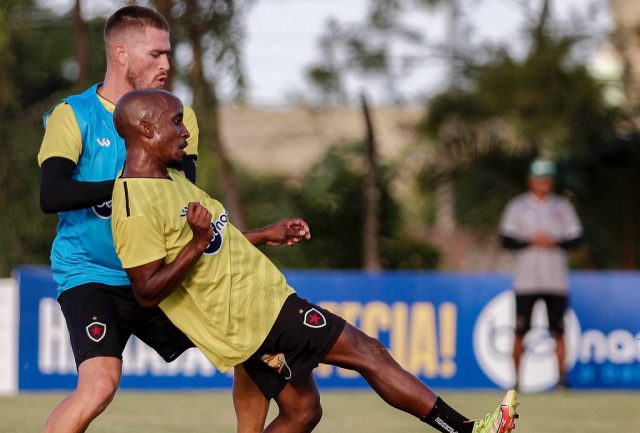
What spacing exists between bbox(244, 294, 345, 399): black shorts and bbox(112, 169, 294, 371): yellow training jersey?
0.18ft

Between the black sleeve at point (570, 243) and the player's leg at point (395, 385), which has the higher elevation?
the player's leg at point (395, 385)

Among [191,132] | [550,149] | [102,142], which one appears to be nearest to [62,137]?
[102,142]

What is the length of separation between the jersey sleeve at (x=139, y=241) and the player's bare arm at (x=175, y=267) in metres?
0.03

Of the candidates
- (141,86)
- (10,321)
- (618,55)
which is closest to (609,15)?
(618,55)

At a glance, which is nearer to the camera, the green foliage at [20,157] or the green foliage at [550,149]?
the green foliage at [550,149]

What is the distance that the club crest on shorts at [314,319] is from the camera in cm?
538

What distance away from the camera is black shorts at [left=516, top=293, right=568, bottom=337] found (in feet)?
40.1

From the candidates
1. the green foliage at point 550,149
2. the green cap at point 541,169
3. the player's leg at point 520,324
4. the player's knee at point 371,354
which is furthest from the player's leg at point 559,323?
the player's knee at point 371,354

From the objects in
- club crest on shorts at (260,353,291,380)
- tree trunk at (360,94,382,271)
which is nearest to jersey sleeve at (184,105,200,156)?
club crest on shorts at (260,353,291,380)

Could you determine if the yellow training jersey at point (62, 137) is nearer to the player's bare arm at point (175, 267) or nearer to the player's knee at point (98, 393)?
the player's bare arm at point (175, 267)

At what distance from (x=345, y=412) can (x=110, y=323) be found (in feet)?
16.0

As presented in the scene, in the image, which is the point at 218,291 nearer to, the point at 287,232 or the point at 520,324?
the point at 287,232

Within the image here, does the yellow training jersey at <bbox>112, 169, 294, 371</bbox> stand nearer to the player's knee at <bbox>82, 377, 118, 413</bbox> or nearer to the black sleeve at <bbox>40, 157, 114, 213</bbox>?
the black sleeve at <bbox>40, 157, 114, 213</bbox>

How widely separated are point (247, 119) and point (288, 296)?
61.5 feet
